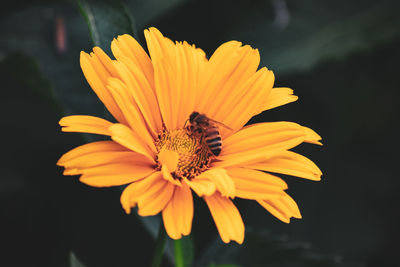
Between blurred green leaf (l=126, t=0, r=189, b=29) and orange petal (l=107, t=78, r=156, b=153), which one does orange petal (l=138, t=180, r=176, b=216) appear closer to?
orange petal (l=107, t=78, r=156, b=153)

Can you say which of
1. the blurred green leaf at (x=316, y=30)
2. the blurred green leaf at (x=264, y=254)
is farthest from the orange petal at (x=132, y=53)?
the blurred green leaf at (x=316, y=30)

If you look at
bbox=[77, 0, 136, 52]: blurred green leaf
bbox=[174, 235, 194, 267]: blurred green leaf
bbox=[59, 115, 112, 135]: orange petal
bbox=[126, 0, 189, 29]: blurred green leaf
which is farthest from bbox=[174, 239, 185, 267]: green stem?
bbox=[126, 0, 189, 29]: blurred green leaf

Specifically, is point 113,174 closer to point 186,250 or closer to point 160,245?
point 160,245

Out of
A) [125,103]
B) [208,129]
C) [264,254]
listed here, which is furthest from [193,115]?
[264,254]

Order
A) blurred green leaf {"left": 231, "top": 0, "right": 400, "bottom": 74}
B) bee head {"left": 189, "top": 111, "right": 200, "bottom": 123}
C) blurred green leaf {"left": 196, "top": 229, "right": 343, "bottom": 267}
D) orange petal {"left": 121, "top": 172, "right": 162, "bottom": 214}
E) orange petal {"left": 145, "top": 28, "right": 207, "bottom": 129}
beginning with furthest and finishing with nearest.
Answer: blurred green leaf {"left": 231, "top": 0, "right": 400, "bottom": 74} → blurred green leaf {"left": 196, "top": 229, "right": 343, "bottom": 267} → bee head {"left": 189, "top": 111, "right": 200, "bottom": 123} → orange petal {"left": 145, "top": 28, "right": 207, "bottom": 129} → orange petal {"left": 121, "top": 172, "right": 162, "bottom": 214}

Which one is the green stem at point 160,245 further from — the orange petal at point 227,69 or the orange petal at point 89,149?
the orange petal at point 227,69

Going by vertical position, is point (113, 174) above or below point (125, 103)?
below
